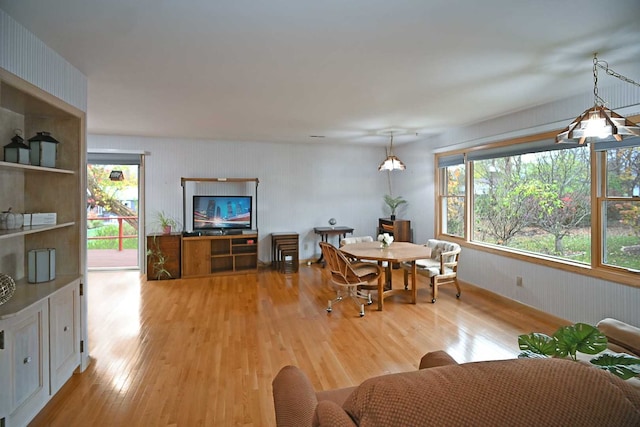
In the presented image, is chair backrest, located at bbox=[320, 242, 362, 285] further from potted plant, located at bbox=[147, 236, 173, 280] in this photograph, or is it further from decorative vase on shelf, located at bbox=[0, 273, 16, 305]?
potted plant, located at bbox=[147, 236, 173, 280]

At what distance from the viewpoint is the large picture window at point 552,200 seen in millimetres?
3180

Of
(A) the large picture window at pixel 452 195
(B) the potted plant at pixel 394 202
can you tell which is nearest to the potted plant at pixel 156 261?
(B) the potted plant at pixel 394 202

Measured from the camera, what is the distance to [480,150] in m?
4.86

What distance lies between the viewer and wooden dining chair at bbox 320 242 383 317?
401 centimetres

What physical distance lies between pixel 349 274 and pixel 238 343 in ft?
5.04

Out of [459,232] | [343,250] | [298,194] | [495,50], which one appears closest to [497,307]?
[459,232]

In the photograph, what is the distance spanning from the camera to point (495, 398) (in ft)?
2.43

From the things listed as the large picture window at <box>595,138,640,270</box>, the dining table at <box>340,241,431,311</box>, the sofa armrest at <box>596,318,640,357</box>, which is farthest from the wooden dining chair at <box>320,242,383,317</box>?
the large picture window at <box>595,138,640,270</box>

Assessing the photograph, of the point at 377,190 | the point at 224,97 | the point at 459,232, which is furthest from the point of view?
the point at 377,190

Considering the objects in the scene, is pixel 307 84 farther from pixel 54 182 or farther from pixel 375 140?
pixel 375 140

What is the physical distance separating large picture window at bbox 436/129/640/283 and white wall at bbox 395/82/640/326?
15 centimetres

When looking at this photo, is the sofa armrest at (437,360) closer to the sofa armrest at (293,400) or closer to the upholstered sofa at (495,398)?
the sofa armrest at (293,400)

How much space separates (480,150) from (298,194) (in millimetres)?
3539

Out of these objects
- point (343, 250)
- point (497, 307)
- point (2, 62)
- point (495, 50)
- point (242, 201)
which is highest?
point (495, 50)
